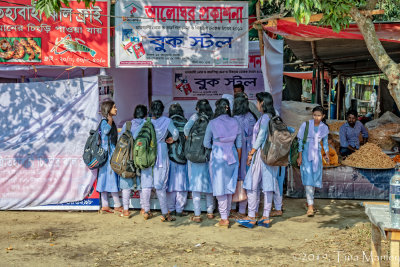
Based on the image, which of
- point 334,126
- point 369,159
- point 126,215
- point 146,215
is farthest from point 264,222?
point 334,126

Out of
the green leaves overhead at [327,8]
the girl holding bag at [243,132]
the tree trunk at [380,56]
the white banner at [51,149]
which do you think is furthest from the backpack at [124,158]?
the tree trunk at [380,56]

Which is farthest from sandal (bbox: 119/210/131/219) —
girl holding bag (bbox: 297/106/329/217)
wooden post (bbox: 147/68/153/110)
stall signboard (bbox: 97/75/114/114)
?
wooden post (bbox: 147/68/153/110)

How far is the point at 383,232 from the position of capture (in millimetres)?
4094

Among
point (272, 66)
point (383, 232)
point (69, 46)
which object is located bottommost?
point (383, 232)

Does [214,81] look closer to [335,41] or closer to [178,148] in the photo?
[335,41]

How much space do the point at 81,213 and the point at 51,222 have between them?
0.60m

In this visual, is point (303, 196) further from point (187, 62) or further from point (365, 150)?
point (187, 62)

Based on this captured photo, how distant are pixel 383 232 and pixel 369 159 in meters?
4.69

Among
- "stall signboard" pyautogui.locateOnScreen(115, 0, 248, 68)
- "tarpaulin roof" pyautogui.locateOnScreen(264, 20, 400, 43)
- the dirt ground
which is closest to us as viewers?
the dirt ground

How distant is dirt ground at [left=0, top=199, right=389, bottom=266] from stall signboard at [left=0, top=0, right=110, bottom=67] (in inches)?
95.7

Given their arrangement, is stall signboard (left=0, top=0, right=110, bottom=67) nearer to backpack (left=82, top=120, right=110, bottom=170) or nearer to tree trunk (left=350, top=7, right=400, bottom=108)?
backpack (left=82, top=120, right=110, bottom=170)

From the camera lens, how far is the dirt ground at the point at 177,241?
224 inches

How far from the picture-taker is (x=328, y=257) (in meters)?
5.69

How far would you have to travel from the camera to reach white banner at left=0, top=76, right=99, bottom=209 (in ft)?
25.9
